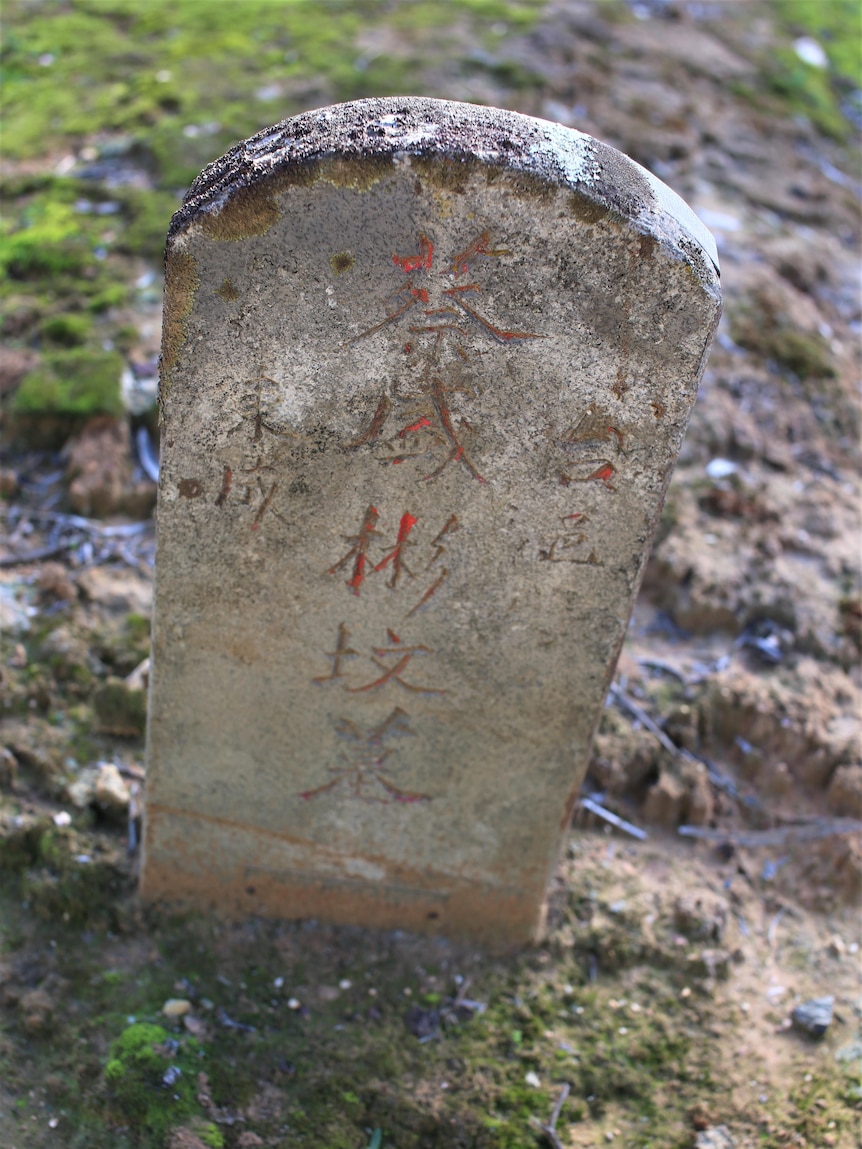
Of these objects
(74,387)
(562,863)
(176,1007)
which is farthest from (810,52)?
(176,1007)

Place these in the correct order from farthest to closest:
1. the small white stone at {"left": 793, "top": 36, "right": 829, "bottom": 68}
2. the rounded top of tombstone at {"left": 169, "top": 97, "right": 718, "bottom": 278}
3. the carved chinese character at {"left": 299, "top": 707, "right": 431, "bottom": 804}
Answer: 1. the small white stone at {"left": 793, "top": 36, "right": 829, "bottom": 68}
2. the carved chinese character at {"left": 299, "top": 707, "right": 431, "bottom": 804}
3. the rounded top of tombstone at {"left": 169, "top": 97, "right": 718, "bottom": 278}

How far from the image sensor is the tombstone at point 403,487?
167 cm

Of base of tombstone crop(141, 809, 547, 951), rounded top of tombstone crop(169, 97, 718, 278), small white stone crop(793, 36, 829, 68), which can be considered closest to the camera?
rounded top of tombstone crop(169, 97, 718, 278)

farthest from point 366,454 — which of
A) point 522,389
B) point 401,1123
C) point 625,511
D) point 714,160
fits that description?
point 714,160

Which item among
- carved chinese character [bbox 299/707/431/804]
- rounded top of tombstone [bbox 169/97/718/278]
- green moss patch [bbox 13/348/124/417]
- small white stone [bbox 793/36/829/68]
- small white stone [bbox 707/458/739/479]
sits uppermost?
small white stone [bbox 793/36/829/68]

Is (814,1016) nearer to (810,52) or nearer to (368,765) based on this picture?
(368,765)

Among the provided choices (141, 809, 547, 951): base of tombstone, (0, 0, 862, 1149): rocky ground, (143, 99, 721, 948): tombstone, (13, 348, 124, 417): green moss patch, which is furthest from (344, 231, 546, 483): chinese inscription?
(13, 348, 124, 417): green moss patch

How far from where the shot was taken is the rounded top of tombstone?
1625 mm

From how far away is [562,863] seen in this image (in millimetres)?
2789

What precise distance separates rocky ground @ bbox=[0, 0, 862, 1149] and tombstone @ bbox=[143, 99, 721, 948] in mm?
231

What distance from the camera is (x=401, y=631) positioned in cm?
213

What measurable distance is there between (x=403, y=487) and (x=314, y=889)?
43.3 inches

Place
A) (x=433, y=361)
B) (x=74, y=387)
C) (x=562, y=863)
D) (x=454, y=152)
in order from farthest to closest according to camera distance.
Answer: (x=74, y=387) < (x=562, y=863) < (x=433, y=361) < (x=454, y=152)

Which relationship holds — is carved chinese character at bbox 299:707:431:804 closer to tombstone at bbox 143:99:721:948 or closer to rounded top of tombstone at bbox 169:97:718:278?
tombstone at bbox 143:99:721:948
